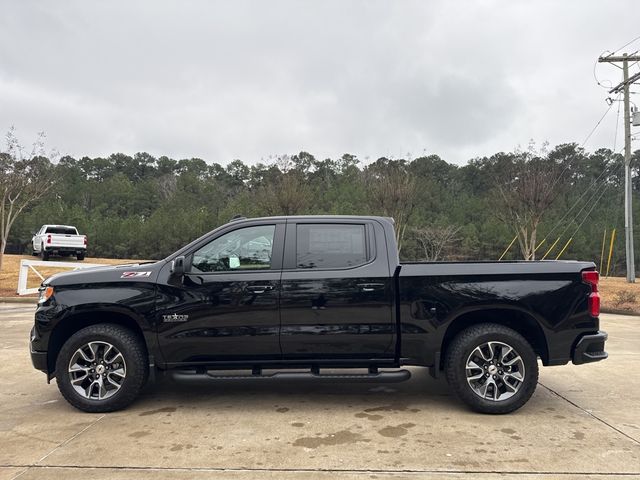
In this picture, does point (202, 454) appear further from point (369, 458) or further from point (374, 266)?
point (374, 266)

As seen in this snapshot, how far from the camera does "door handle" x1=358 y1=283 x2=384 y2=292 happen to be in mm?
4586

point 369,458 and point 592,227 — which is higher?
point 592,227

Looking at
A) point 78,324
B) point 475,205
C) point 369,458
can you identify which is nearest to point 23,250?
point 475,205

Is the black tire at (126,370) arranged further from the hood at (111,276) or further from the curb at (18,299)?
the curb at (18,299)

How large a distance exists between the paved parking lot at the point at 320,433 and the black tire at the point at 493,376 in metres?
0.13

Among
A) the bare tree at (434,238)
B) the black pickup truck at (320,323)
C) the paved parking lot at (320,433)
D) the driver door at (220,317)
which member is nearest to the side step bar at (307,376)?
the black pickup truck at (320,323)

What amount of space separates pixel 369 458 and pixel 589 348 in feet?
8.05

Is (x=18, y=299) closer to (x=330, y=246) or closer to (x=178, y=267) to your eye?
(x=178, y=267)

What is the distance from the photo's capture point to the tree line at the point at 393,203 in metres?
24.4

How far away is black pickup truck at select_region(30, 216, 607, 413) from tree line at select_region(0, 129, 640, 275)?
17376 millimetres

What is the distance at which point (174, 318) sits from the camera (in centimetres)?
459

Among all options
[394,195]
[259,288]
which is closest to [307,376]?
[259,288]

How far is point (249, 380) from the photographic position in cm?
477

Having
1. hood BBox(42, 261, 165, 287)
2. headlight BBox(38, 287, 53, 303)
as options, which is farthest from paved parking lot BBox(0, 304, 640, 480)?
hood BBox(42, 261, 165, 287)
